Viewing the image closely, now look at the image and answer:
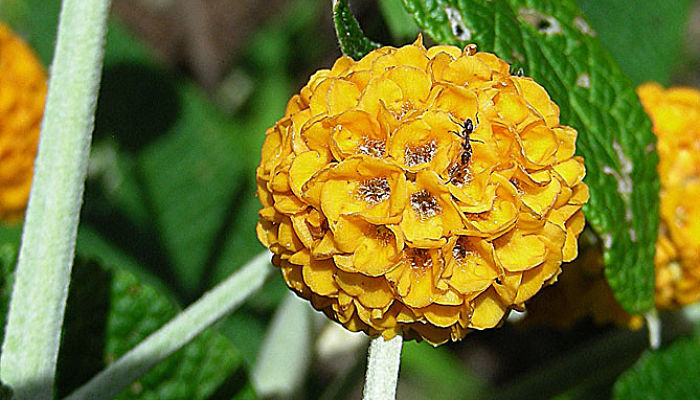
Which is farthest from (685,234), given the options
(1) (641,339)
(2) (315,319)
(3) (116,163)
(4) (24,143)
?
(3) (116,163)

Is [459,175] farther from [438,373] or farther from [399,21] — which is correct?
[438,373]

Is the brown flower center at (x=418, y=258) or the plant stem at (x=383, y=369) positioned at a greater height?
the brown flower center at (x=418, y=258)

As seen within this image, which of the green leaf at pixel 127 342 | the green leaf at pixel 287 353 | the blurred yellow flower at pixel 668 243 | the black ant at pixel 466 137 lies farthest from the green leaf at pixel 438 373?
the black ant at pixel 466 137

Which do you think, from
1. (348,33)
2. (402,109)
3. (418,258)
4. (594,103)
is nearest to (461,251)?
(418,258)

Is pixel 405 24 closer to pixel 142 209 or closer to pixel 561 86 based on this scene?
pixel 561 86

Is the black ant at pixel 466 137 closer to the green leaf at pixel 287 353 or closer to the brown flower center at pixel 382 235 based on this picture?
the brown flower center at pixel 382 235

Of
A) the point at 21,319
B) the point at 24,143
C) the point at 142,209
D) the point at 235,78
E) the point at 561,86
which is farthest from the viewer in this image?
the point at 235,78

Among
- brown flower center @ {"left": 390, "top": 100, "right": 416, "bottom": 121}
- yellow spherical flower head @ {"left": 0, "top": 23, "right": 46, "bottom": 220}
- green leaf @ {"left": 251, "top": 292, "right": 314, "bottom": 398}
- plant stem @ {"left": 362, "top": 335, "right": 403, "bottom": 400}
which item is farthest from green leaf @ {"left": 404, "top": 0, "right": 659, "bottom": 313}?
yellow spherical flower head @ {"left": 0, "top": 23, "right": 46, "bottom": 220}

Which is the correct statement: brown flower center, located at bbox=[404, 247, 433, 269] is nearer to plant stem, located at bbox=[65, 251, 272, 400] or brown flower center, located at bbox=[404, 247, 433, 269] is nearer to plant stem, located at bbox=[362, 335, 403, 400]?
plant stem, located at bbox=[362, 335, 403, 400]
